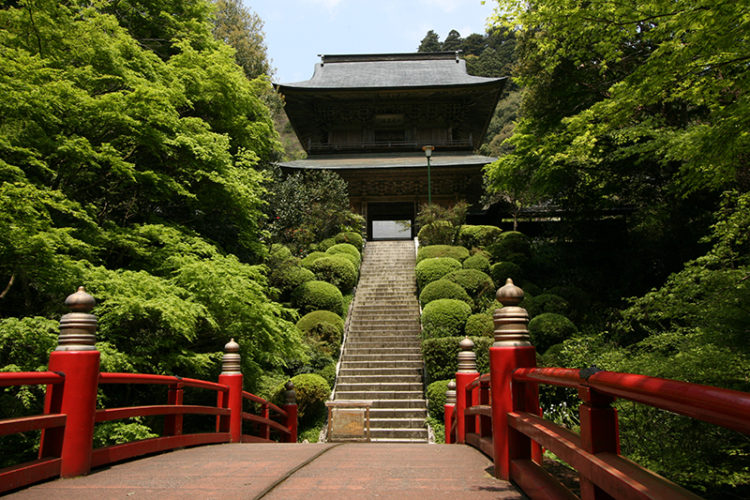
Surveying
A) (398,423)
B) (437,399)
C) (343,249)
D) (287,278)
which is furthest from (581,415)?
(343,249)

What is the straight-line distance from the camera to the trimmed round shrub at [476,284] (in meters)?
14.5

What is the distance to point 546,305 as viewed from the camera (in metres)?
12.6

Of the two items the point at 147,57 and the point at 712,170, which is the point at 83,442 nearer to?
the point at 147,57

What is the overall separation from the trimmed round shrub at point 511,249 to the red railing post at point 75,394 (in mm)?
14565

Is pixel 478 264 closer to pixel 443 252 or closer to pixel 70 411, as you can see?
pixel 443 252

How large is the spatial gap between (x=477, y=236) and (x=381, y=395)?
9182 mm

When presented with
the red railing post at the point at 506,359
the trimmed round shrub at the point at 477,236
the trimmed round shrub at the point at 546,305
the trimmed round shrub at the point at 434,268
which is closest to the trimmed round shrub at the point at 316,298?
the trimmed round shrub at the point at 434,268

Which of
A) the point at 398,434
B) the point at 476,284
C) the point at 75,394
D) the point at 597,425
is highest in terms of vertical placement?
the point at 476,284

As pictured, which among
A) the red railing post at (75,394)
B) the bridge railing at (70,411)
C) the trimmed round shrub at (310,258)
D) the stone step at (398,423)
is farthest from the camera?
the trimmed round shrub at (310,258)

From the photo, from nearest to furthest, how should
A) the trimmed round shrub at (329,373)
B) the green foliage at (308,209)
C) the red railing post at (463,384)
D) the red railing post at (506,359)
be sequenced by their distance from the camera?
the red railing post at (506,359) → the red railing post at (463,384) → the trimmed round shrub at (329,373) → the green foliage at (308,209)

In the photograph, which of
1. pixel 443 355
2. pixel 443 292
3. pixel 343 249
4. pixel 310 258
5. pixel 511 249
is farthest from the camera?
pixel 343 249

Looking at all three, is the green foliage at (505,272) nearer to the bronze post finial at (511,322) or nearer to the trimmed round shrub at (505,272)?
the trimmed round shrub at (505,272)

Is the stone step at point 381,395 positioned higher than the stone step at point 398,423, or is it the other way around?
the stone step at point 381,395

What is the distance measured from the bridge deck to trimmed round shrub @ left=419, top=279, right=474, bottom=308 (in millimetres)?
9730
